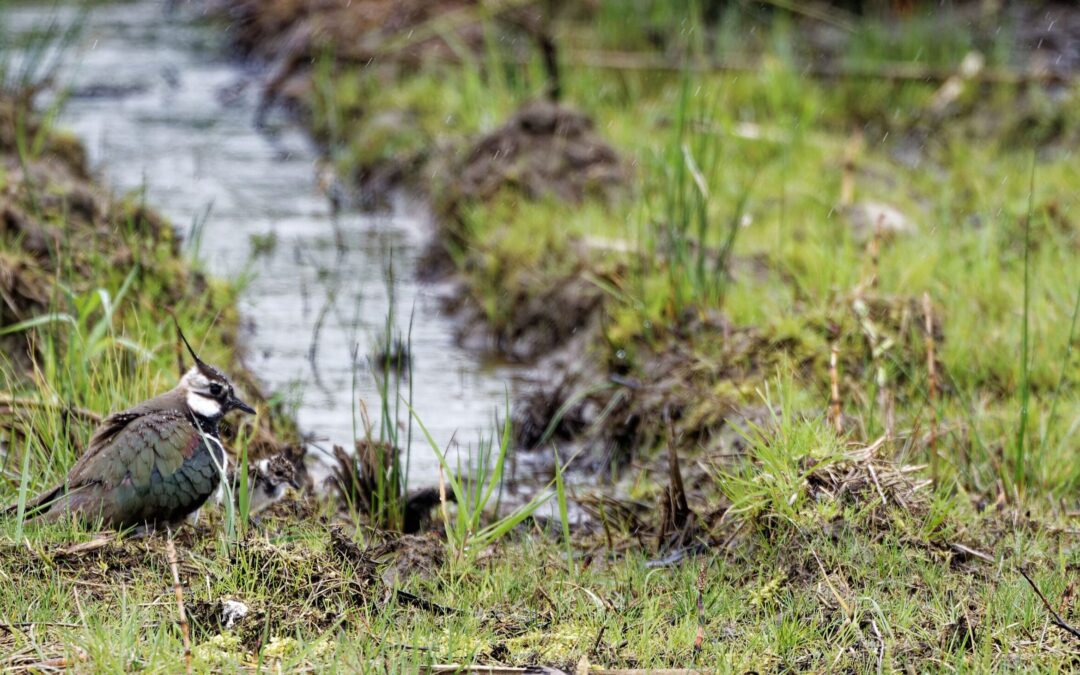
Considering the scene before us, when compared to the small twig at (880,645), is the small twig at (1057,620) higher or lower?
higher

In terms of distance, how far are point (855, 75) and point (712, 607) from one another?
6.11m

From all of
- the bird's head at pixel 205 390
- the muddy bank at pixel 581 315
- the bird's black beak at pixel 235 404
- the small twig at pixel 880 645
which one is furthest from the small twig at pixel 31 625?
the small twig at pixel 880 645

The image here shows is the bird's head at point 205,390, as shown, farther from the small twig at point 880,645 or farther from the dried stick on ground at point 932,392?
the dried stick on ground at point 932,392

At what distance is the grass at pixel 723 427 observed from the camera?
360 centimetres

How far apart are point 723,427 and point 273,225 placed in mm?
3693

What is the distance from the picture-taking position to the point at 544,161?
25.2ft

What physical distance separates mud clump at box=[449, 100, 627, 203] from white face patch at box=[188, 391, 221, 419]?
3.47 metres

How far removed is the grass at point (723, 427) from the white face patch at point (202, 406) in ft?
1.25

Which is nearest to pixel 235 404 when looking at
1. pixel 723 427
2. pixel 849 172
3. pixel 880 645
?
pixel 723 427

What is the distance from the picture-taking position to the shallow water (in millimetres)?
6023

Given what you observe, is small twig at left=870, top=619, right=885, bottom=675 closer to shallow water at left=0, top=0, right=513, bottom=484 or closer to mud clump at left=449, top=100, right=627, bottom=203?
shallow water at left=0, top=0, right=513, bottom=484

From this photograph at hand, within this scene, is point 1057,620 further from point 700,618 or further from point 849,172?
point 849,172

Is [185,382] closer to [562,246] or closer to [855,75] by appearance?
[562,246]

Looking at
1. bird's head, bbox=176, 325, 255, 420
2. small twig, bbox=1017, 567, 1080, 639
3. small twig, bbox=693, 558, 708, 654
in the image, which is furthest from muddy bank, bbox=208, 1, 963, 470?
small twig, bbox=1017, 567, 1080, 639
